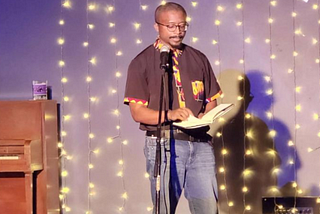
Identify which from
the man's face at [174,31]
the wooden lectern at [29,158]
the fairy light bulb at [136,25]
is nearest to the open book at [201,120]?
the man's face at [174,31]

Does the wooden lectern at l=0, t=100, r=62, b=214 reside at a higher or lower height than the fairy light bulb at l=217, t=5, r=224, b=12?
lower

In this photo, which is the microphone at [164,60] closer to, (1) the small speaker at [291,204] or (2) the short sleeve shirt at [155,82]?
(2) the short sleeve shirt at [155,82]

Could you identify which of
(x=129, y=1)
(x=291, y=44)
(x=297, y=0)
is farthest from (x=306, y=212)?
(x=129, y=1)

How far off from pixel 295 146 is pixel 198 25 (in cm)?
134

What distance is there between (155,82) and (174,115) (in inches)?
13.5

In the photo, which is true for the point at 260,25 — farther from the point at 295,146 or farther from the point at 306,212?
the point at 306,212

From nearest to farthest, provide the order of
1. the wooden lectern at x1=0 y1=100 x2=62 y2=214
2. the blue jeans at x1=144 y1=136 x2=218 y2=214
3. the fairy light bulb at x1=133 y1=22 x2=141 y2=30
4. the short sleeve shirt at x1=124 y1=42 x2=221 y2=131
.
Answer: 1. the blue jeans at x1=144 y1=136 x2=218 y2=214
2. the short sleeve shirt at x1=124 y1=42 x2=221 y2=131
3. the wooden lectern at x1=0 y1=100 x2=62 y2=214
4. the fairy light bulb at x1=133 y1=22 x2=141 y2=30

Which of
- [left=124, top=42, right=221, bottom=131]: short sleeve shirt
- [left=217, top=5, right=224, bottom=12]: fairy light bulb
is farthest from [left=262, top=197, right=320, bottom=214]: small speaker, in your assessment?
[left=217, top=5, right=224, bottom=12]: fairy light bulb

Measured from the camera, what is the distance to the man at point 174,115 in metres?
2.92

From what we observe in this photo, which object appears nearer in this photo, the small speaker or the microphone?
the microphone

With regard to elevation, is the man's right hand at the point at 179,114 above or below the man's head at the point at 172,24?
below

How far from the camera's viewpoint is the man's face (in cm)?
304

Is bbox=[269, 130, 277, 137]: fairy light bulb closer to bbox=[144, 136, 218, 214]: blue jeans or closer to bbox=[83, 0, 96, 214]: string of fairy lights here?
bbox=[144, 136, 218, 214]: blue jeans

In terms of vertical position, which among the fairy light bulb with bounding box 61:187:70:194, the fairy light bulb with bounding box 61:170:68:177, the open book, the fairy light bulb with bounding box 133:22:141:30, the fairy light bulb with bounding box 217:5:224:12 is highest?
the fairy light bulb with bounding box 217:5:224:12
